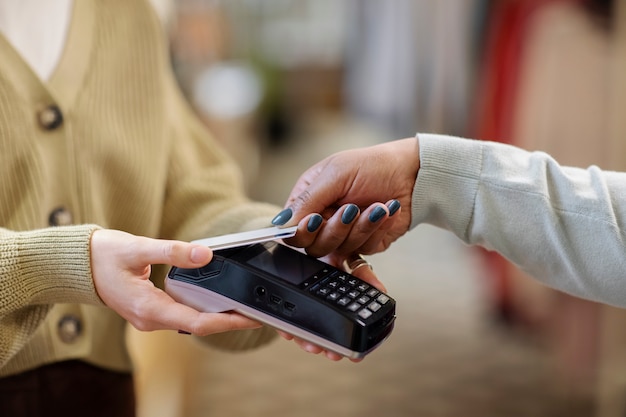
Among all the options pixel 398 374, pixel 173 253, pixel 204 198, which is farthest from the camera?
pixel 398 374

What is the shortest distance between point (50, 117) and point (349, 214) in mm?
269

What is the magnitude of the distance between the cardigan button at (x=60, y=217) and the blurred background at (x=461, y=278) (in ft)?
0.75

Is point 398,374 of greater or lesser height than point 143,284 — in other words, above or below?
below

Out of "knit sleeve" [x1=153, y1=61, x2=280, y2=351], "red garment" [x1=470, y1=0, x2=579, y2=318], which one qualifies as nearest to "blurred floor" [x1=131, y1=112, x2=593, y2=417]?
"red garment" [x1=470, y1=0, x2=579, y2=318]

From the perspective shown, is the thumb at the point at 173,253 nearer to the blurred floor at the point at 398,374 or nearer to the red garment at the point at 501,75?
the blurred floor at the point at 398,374

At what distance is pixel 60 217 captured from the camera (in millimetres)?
620

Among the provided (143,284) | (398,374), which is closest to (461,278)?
(398,374)

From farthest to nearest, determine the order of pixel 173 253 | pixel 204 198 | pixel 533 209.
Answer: pixel 204 198, pixel 533 209, pixel 173 253

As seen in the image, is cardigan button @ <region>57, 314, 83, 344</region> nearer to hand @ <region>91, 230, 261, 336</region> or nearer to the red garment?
hand @ <region>91, 230, 261, 336</region>

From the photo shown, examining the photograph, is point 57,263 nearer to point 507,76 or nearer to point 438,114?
point 507,76

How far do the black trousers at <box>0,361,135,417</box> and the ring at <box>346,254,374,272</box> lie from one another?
269 millimetres

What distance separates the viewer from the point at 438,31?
6.26 feet

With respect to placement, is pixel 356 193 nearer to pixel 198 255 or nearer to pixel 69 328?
pixel 198 255

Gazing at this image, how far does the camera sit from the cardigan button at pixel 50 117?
601mm
